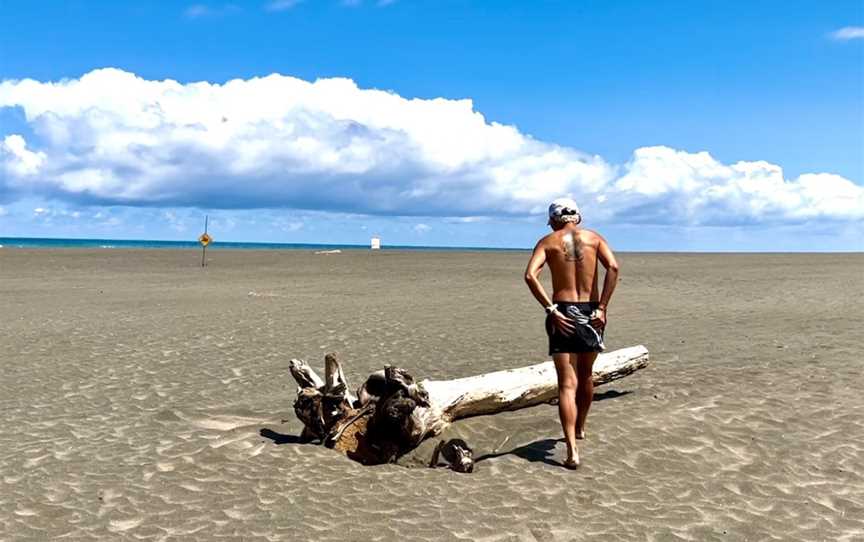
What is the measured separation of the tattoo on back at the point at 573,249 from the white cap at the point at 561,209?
297mm

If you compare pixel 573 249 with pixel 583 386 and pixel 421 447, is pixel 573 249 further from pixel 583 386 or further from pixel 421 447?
pixel 421 447

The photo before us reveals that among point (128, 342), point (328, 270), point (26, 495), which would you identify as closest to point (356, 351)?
point (128, 342)

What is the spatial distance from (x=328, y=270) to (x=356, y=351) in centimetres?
2525

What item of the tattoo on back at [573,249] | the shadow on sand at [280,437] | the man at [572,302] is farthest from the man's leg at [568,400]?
the shadow on sand at [280,437]

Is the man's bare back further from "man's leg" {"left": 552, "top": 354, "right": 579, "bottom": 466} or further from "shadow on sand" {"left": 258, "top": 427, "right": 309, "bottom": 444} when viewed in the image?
"shadow on sand" {"left": 258, "top": 427, "right": 309, "bottom": 444}

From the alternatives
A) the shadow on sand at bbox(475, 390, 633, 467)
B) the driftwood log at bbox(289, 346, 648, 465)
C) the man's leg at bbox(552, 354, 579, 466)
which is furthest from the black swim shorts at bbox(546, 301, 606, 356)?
the driftwood log at bbox(289, 346, 648, 465)

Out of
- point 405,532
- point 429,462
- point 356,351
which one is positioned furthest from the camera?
point 356,351

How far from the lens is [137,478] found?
23.6 ft

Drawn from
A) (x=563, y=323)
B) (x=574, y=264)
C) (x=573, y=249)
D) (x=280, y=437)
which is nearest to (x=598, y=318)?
(x=563, y=323)

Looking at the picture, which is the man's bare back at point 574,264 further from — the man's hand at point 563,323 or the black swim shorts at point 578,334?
the man's hand at point 563,323

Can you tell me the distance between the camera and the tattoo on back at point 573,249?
7.39 meters

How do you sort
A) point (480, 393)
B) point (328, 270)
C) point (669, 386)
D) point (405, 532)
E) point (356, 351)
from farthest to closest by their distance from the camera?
1. point (328, 270)
2. point (356, 351)
3. point (669, 386)
4. point (480, 393)
5. point (405, 532)

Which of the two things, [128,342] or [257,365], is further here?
[128,342]

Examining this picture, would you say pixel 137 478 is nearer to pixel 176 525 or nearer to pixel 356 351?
pixel 176 525
